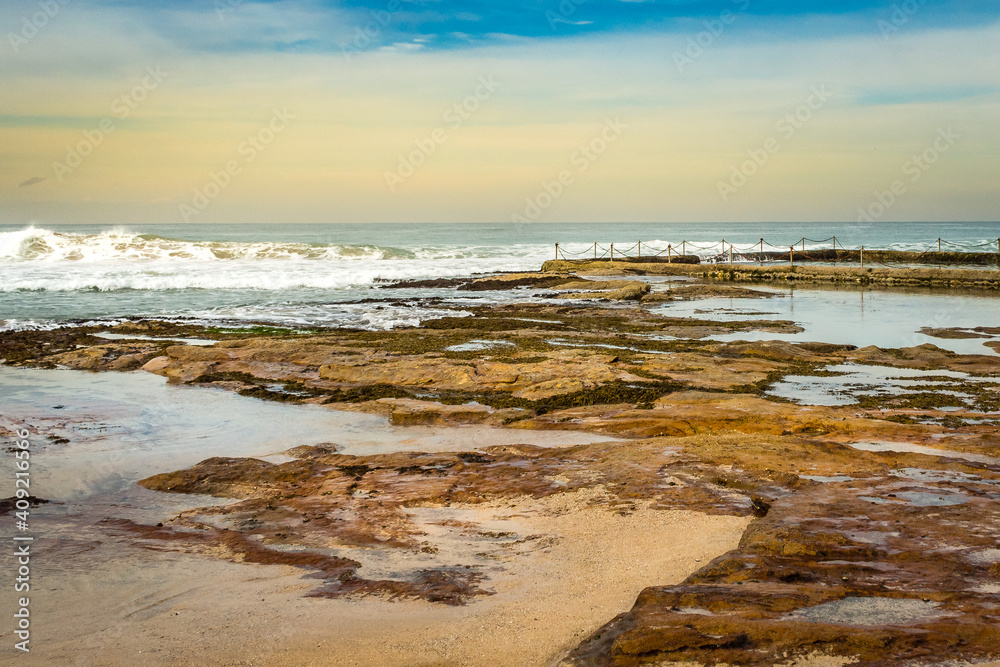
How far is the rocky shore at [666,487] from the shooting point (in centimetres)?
376

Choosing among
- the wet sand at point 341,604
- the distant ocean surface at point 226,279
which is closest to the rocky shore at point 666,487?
the wet sand at point 341,604

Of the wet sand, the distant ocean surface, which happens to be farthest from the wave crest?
the wet sand

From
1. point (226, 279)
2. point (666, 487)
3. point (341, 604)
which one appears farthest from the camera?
Answer: point (226, 279)

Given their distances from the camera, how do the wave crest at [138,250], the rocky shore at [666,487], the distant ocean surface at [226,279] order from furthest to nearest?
the wave crest at [138,250]
the distant ocean surface at [226,279]
the rocky shore at [666,487]

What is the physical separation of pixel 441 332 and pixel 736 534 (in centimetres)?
1149

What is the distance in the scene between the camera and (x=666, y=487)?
6.23 m

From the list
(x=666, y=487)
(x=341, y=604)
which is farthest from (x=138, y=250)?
(x=341, y=604)

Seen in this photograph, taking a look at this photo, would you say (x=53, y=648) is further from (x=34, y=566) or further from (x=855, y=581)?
(x=855, y=581)

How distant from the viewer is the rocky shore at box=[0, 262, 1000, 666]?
3.76m

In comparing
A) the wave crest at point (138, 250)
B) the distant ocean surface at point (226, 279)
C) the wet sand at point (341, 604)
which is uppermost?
the wave crest at point (138, 250)

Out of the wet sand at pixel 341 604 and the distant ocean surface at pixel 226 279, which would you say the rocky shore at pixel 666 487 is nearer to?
the wet sand at pixel 341 604

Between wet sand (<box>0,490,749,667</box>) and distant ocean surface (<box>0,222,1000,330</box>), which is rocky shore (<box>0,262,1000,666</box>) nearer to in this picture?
wet sand (<box>0,490,749,667</box>)

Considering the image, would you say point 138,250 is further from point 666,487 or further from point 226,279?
point 666,487

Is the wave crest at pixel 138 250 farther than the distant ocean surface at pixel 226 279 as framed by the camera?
Yes
